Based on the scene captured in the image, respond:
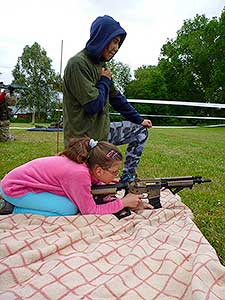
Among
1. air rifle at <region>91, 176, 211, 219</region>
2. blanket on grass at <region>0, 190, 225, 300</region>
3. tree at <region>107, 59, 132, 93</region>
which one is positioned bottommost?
blanket on grass at <region>0, 190, 225, 300</region>

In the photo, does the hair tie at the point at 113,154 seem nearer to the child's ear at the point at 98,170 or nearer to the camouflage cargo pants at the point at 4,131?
the child's ear at the point at 98,170

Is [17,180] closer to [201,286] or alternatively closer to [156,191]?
[156,191]

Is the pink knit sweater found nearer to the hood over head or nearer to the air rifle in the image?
the air rifle

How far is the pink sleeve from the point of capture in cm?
268

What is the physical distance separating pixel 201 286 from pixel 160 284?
225 mm

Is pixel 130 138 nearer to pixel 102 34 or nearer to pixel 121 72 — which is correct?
pixel 102 34

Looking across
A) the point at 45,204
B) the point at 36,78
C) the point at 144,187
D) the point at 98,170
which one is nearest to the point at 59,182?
the point at 45,204

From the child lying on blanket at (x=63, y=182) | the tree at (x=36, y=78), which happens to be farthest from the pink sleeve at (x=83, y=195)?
the tree at (x=36, y=78)

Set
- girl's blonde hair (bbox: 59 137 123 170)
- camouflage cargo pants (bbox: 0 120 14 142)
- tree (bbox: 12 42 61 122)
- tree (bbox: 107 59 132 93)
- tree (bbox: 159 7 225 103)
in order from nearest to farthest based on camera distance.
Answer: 1. girl's blonde hair (bbox: 59 137 123 170)
2. camouflage cargo pants (bbox: 0 120 14 142)
3. tree (bbox: 159 7 225 103)
4. tree (bbox: 12 42 61 122)
5. tree (bbox: 107 59 132 93)

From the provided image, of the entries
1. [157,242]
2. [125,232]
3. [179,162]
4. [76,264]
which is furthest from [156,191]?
[179,162]

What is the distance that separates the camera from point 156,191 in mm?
3037

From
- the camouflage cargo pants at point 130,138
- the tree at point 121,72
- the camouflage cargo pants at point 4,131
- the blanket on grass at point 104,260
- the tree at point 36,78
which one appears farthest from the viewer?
the tree at point 121,72

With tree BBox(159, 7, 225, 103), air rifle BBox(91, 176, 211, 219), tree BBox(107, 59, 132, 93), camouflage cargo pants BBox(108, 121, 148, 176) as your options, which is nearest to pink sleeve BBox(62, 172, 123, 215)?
air rifle BBox(91, 176, 211, 219)

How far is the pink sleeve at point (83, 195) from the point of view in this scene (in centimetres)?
268
